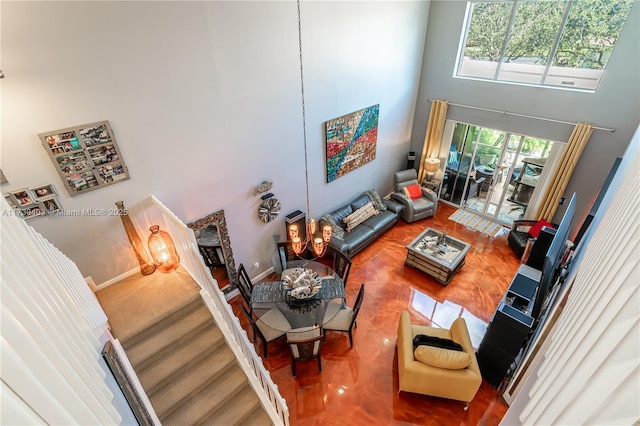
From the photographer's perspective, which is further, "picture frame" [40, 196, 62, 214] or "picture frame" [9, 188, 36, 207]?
"picture frame" [40, 196, 62, 214]

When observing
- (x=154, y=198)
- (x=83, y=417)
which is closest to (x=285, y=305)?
(x=154, y=198)

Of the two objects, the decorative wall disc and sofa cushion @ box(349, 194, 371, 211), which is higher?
the decorative wall disc

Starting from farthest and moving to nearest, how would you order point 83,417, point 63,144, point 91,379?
point 63,144, point 91,379, point 83,417

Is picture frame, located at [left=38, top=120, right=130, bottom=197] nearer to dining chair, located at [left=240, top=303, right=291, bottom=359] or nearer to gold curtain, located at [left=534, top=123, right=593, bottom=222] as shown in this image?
dining chair, located at [left=240, top=303, right=291, bottom=359]

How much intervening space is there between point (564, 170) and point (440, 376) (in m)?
4.84

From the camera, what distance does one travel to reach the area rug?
280 inches

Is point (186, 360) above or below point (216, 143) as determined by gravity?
below


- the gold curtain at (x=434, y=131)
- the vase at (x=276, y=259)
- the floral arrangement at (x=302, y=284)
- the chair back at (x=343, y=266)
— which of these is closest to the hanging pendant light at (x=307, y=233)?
the floral arrangement at (x=302, y=284)

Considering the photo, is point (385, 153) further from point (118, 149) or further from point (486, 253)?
point (118, 149)

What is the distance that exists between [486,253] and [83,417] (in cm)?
688

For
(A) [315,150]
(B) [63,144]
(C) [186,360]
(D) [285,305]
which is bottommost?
A: (D) [285,305]

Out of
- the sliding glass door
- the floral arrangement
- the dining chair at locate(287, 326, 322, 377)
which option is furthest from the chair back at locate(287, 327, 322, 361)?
the sliding glass door

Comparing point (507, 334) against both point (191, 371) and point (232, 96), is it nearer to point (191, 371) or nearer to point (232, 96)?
point (191, 371)

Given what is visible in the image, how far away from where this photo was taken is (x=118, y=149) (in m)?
3.39
